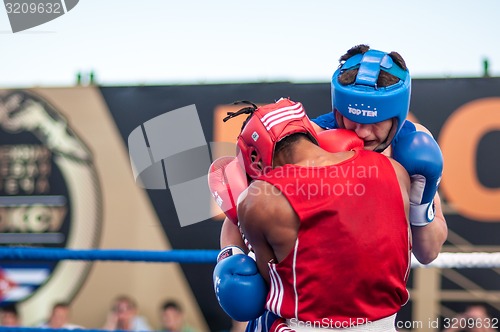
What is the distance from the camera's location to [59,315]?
188 inches

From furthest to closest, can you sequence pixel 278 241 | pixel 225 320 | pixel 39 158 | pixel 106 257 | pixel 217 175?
pixel 39 158, pixel 225 320, pixel 106 257, pixel 217 175, pixel 278 241

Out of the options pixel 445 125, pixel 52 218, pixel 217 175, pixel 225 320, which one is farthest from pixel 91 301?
pixel 217 175

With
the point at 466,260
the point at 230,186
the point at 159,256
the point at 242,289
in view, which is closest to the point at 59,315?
the point at 159,256

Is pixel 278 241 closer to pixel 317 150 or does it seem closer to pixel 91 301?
pixel 317 150

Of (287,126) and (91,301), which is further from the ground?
(287,126)

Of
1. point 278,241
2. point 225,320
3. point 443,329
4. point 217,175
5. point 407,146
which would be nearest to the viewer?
point 278,241

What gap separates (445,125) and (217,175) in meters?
2.79

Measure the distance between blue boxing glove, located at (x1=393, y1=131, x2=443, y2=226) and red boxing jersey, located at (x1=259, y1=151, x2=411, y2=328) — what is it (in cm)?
14

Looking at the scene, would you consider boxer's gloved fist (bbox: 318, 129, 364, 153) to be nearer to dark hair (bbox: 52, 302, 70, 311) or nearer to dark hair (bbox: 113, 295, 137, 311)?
dark hair (bbox: 113, 295, 137, 311)

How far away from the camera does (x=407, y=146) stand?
67.5 inches

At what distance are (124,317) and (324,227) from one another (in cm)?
350

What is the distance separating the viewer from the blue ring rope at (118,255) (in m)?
2.95

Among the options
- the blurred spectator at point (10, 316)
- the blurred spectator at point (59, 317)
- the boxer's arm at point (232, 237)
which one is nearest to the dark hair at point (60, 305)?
the blurred spectator at point (59, 317)

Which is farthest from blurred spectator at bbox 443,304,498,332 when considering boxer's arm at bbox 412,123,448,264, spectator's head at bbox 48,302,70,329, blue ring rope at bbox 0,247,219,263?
spectator's head at bbox 48,302,70,329
